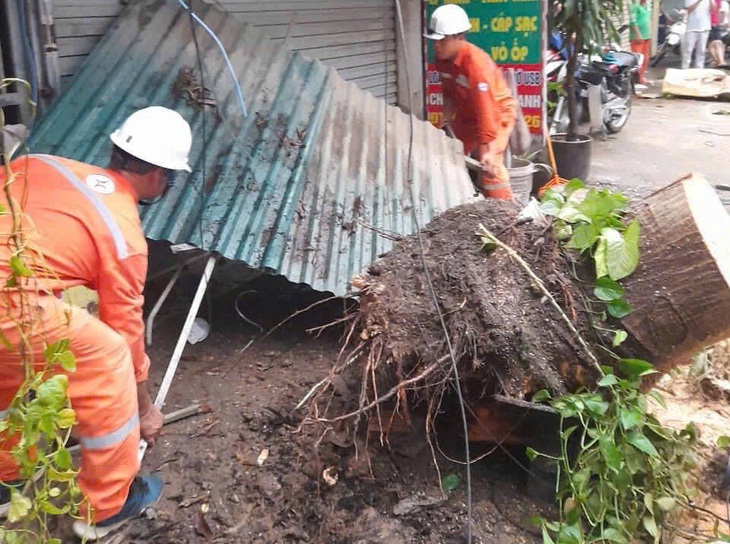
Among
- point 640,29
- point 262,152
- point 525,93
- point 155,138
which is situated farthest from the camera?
point 640,29

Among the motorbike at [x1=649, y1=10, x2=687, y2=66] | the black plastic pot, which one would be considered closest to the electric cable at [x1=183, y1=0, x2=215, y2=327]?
the black plastic pot

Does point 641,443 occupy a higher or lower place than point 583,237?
lower

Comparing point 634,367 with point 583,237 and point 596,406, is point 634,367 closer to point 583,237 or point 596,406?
point 596,406

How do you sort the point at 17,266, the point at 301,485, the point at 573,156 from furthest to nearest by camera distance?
1. the point at 573,156
2. the point at 301,485
3. the point at 17,266

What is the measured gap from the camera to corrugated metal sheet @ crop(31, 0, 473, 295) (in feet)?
13.7

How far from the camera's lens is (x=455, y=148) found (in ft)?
19.7

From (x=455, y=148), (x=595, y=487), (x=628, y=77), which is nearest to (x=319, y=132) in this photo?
(x=455, y=148)

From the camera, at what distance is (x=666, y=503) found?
2.80 meters

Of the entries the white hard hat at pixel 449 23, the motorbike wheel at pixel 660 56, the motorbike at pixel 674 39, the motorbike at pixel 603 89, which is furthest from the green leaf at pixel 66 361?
the motorbike wheel at pixel 660 56

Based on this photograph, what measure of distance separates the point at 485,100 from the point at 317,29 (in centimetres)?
195

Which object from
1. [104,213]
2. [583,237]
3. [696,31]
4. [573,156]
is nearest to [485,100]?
[573,156]

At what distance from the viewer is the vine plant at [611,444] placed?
2.74 metres

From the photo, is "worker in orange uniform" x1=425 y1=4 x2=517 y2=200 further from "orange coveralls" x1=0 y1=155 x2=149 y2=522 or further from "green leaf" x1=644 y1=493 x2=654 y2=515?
"orange coveralls" x1=0 y1=155 x2=149 y2=522

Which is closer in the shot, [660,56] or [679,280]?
[679,280]
